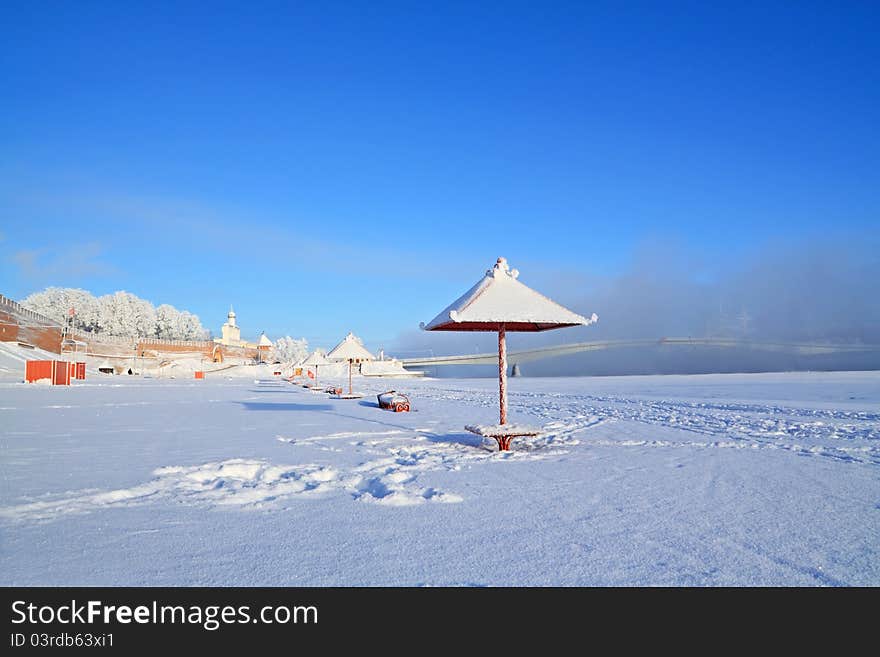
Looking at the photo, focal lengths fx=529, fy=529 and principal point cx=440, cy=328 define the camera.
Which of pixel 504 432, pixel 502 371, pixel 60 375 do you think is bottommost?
pixel 60 375

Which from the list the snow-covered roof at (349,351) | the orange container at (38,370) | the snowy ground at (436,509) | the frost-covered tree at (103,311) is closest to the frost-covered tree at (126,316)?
the frost-covered tree at (103,311)

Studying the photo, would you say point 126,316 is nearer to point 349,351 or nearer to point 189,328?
point 189,328

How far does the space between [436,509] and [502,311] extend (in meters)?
4.68

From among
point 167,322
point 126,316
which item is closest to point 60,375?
point 126,316

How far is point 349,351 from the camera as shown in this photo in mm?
26547

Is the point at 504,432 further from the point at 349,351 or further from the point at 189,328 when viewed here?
the point at 189,328

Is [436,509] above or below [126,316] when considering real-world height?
below

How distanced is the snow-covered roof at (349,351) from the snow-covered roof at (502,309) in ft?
52.6

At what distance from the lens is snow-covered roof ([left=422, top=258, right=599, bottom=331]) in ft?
30.3

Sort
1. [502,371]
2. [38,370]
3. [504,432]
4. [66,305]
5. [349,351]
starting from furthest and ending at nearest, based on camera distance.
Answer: [66,305]
[38,370]
[349,351]
[502,371]
[504,432]

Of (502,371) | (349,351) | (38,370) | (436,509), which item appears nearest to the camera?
(436,509)

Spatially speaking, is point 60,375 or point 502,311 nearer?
point 502,311
